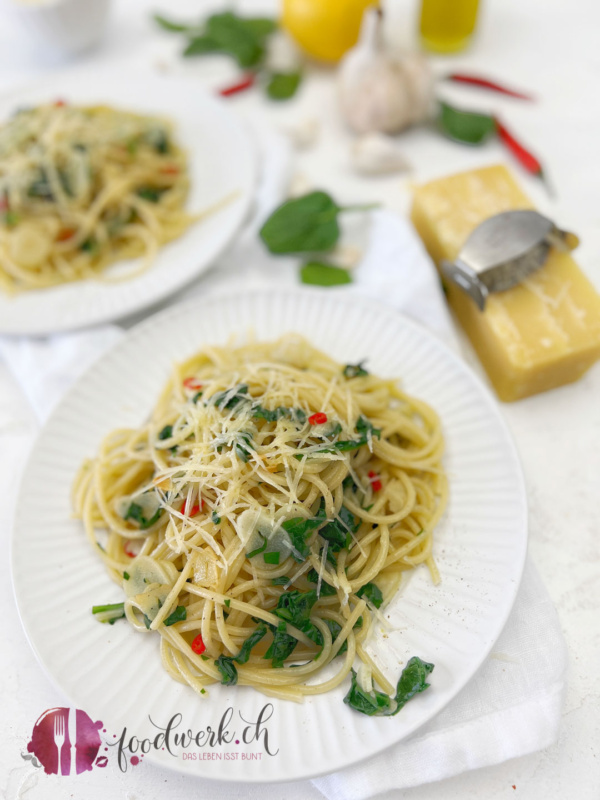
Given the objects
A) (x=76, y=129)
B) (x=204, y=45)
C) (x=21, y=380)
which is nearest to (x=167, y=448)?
(x=21, y=380)

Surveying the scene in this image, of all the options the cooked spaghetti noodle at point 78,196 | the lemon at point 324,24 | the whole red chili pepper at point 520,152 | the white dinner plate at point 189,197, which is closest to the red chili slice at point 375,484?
the white dinner plate at point 189,197

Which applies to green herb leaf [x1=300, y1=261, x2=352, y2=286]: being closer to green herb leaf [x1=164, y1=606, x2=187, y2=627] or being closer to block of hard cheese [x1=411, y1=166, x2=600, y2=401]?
block of hard cheese [x1=411, y1=166, x2=600, y2=401]

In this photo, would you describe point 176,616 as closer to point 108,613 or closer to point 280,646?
point 108,613

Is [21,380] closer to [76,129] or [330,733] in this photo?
[76,129]

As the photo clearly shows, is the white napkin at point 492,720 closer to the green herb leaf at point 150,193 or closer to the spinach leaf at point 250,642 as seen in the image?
the spinach leaf at point 250,642

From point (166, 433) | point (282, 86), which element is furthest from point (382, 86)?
point (166, 433)

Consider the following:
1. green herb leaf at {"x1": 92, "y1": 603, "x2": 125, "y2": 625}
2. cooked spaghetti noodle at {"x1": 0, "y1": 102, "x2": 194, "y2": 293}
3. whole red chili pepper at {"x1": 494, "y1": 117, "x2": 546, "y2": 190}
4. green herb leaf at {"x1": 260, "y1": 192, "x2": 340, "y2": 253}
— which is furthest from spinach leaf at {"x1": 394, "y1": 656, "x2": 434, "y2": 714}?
whole red chili pepper at {"x1": 494, "y1": 117, "x2": 546, "y2": 190}
